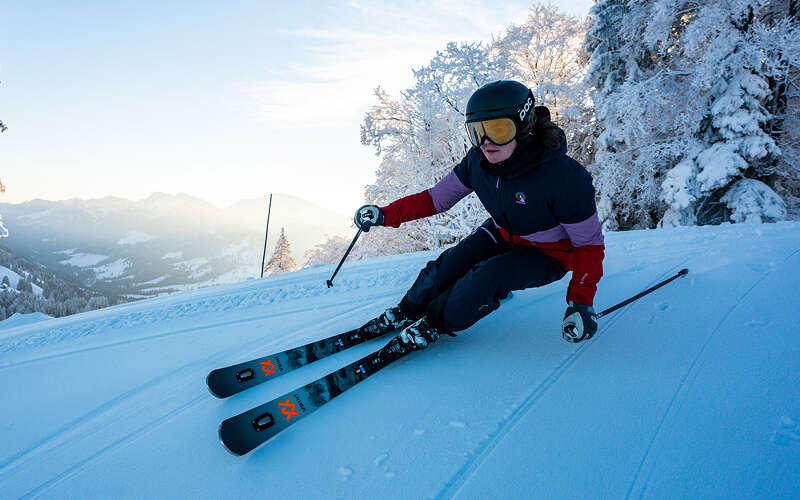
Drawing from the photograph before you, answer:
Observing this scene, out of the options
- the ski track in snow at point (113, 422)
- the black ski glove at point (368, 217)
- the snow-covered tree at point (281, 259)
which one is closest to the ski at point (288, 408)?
the ski track in snow at point (113, 422)

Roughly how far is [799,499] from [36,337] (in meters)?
5.14

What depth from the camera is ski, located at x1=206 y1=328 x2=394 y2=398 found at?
2.01 metres

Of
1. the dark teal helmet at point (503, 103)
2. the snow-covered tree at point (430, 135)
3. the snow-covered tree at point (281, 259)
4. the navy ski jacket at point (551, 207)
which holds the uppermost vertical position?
the snow-covered tree at point (430, 135)

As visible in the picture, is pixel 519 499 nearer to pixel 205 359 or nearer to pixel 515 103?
pixel 515 103

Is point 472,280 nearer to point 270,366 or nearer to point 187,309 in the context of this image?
point 270,366

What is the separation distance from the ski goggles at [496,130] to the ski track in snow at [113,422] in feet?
6.89

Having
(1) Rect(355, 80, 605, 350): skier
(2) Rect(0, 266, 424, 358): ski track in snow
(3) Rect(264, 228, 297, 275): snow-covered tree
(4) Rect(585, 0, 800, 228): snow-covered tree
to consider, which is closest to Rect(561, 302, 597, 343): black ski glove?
(1) Rect(355, 80, 605, 350): skier

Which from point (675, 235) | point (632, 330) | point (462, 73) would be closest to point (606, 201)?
point (462, 73)

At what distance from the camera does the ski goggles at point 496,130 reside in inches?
83.2

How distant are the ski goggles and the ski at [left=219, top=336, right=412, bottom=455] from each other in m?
1.34

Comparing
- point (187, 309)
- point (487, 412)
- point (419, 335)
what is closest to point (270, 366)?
point (419, 335)

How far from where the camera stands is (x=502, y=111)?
2105mm

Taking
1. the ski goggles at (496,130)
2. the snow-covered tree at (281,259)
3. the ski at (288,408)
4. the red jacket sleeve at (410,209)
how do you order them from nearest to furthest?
1. the ski at (288,408)
2. the ski goggles at (496,130)
3. the red jacket sleeve at (410,209)
4. the snow-covered tree at (281,259)

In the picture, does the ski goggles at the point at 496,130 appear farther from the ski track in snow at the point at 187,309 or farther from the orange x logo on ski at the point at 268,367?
the ski track in snow at the point at 187,309
